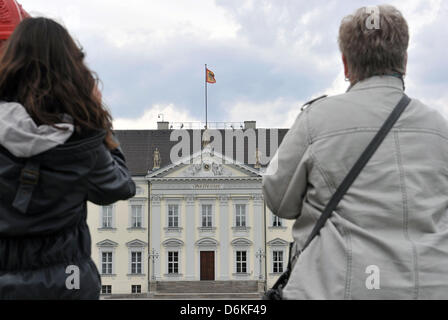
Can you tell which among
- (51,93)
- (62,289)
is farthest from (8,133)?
(62,289)

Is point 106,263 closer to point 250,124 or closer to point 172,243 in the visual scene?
point 172,243

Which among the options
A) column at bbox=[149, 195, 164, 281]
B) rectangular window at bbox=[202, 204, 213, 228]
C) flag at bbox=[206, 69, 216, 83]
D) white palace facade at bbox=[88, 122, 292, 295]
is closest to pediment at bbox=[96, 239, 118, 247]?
white palace facade at bbox=[88, 122, 292, 295]

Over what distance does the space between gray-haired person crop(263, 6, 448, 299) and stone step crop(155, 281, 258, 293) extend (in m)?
38.4

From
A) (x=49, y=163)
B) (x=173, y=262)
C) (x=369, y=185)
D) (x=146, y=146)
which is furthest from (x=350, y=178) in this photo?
(x=146, y=146)

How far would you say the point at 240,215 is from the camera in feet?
139

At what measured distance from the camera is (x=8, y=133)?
221 cm

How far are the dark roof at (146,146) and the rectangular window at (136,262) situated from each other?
506cm

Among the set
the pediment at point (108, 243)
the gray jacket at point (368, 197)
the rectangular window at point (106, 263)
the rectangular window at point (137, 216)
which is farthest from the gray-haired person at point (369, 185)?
the rectangular window at point (106, 263)

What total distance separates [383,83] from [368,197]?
1.57ft

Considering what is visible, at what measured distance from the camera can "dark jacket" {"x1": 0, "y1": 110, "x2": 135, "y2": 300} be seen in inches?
87.7

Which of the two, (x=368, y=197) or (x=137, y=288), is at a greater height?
(x=368, y=197)

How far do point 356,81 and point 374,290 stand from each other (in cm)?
80

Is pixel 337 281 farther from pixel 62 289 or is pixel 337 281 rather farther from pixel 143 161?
pixel 143 161

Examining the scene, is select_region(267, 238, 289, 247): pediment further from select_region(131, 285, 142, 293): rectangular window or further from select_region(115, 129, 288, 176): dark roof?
select_region(131, 285, 142, 293): rectangular window
